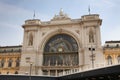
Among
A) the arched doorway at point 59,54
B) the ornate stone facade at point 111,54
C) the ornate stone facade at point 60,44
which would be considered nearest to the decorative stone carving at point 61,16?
the ornate stone facade at point 60,44

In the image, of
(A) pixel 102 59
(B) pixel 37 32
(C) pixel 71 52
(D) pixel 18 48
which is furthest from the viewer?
(D) pixel 18 48

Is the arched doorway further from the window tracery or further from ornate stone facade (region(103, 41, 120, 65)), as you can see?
ornate stone facade (region(103, 41, 120, 65))

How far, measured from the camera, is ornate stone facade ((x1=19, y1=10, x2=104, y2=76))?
59062 millimetres

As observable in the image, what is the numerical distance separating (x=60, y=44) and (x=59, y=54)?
345cm

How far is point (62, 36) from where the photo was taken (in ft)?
210

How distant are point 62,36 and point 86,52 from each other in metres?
10.8

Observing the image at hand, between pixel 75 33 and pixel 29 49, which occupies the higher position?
pixel 75 33

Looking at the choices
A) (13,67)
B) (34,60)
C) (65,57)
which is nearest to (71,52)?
(65,57)

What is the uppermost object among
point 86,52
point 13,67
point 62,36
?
point 62,36

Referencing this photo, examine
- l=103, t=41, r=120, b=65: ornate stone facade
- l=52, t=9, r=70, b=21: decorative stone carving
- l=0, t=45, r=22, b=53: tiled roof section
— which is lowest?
l=103, t=41, r=120, b=65: ornate stone facade

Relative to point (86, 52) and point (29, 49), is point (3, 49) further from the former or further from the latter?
point (86, 52)

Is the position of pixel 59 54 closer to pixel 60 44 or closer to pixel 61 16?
pixel 60 44

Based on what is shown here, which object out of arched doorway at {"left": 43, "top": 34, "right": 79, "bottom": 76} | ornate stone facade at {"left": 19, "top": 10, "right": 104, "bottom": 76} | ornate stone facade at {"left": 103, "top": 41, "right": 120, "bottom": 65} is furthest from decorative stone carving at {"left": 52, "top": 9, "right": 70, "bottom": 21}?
ornate stone facade at {"left": 103, "top": 41, "right": 120, "bottom": 65}

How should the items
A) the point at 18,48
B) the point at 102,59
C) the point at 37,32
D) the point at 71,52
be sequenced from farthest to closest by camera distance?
1. the point at 18,48
2. the point at 37,32
3. the point at 71,52
4. the point at 102,59
